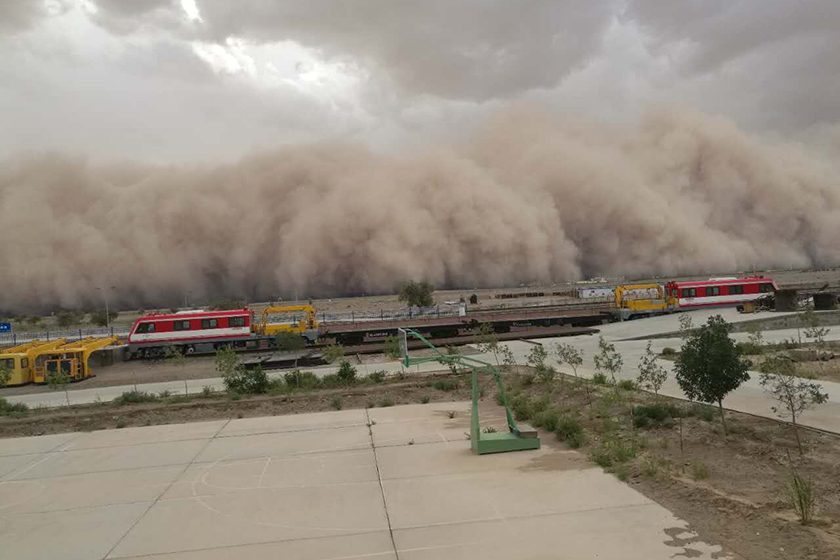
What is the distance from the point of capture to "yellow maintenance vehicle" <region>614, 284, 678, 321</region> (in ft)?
104

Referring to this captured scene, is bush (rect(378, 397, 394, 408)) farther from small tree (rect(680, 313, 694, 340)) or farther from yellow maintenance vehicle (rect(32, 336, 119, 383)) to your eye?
yellow maintenance vehicle (rect(32, 336, 119, 383))

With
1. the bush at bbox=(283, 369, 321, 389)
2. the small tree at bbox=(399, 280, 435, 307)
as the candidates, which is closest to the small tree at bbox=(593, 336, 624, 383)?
the bush at bbox=(283, 369, 321, 389)

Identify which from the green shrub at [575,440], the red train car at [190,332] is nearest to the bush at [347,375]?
the green shrub at [575,440]

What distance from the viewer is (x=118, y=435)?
12.3 metres

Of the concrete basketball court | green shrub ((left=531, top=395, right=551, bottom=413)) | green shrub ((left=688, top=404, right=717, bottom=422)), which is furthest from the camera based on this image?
green shrub ((left=531, top=395, right=551, bottom=413))

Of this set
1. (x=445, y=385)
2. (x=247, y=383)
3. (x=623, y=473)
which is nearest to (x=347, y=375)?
(x=247, y=383)

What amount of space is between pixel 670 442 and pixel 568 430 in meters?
1.47

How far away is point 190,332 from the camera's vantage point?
1104 inches

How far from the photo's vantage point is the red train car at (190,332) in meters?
27.7

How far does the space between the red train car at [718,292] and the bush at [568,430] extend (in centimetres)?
2467

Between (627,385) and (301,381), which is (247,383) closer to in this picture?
(301,381)

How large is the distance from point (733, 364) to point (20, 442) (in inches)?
Answer: 526

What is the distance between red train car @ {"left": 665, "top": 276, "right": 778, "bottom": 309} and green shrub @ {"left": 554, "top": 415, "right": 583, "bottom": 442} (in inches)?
971

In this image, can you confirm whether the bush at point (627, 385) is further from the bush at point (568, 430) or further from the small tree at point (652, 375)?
the bush at point (568, 430)
